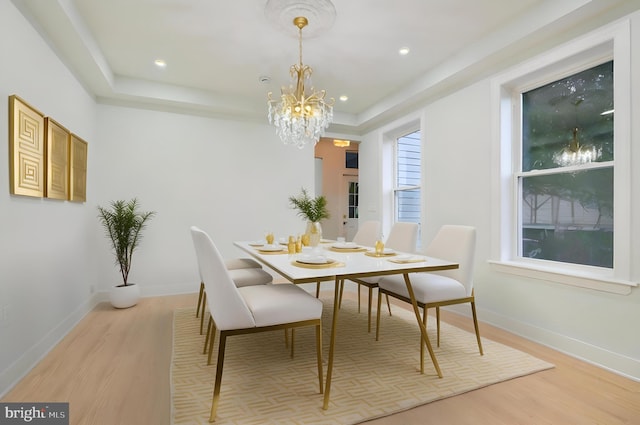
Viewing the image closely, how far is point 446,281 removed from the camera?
2.29 m

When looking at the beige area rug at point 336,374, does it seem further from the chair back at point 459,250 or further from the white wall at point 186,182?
the white wall at point 186,182

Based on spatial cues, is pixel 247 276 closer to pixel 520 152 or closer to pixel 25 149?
pixel 25 149

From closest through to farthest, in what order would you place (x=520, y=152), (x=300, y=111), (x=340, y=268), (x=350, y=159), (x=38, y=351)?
(x=340, y=268), (x=38, y=351), (x=300, y=111), (x=520, y=152), (x=350, y=159)

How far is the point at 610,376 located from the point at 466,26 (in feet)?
9.03

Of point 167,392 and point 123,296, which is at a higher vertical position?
point 123,296

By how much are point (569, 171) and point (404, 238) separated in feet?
4.58

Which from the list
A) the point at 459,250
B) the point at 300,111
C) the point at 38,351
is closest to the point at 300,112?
the point at 300,111

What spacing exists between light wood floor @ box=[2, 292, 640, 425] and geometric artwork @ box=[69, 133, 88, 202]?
1342 millimetres

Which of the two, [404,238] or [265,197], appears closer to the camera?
[404,238]

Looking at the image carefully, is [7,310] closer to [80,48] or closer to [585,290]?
[80,48]

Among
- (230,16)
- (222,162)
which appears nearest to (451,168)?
(230,16)

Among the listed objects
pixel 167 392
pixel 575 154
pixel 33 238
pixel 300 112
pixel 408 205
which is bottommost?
pixel 167 392

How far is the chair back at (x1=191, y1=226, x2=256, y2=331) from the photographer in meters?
1.61

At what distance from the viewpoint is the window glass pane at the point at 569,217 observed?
229cm
